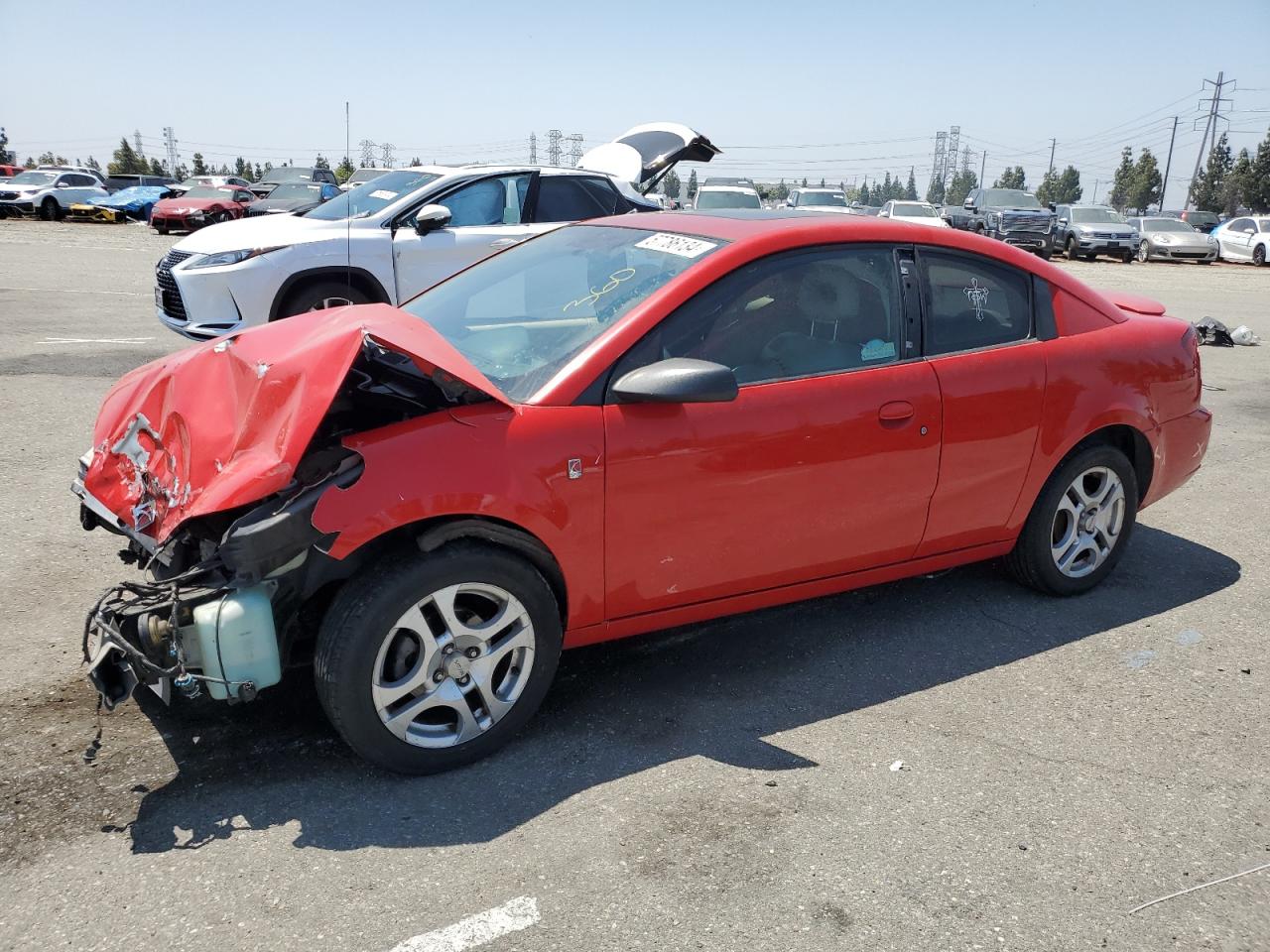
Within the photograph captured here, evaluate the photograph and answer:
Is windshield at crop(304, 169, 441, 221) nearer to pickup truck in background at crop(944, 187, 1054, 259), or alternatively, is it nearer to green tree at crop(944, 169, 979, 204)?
pickup truck in background at crop(944, 187, 1054, 259)

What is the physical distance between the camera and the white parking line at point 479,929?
7.80ft

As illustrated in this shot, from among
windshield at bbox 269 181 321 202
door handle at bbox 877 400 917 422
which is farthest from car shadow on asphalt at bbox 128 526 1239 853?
windshield at bbox 269 181 321 202

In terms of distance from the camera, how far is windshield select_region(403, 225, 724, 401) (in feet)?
11.2

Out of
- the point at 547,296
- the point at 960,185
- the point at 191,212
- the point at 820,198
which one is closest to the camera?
the point at 547,296

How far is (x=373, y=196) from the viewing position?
926 cm

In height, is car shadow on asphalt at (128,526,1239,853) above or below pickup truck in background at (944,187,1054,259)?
below

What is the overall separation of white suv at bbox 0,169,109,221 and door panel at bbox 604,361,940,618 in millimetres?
34483

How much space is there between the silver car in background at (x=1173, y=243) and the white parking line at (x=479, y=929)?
103ft

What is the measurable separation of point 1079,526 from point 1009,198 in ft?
102

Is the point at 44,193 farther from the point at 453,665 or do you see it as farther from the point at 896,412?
the point at 896,412

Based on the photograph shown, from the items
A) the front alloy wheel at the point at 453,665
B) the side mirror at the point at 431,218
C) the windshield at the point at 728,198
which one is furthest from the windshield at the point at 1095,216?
the front alloy wheel at the point at 453,665

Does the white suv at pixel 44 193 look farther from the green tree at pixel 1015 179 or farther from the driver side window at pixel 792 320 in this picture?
the green tree at pixel 1015 179

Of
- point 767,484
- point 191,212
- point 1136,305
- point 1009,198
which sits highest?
point 1009,198

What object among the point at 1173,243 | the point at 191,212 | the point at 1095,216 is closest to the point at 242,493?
the point at 191,212
